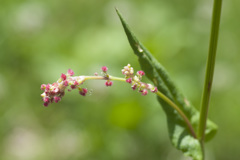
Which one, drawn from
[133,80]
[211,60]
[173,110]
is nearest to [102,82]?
[173,110]

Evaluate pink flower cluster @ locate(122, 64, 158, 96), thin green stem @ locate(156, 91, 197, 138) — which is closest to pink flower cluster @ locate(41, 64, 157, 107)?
pink flower cluster @ locate(122, 64, 158, 96)

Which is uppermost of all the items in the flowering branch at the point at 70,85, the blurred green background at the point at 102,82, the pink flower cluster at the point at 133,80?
the blurred green background at the point at 102,82

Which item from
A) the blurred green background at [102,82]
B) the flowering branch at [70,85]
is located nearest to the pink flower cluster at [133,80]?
the flowering branch at [70,85]

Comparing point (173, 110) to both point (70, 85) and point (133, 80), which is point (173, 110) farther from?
point (70, 85)

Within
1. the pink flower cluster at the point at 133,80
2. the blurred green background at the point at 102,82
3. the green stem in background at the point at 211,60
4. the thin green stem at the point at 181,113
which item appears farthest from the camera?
the blurred green background at the point at 102,82

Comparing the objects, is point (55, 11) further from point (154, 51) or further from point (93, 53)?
point (154, 51)

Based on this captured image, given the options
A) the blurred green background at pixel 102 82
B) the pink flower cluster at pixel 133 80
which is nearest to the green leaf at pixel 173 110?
the pink flower cluster at pixel 133 80

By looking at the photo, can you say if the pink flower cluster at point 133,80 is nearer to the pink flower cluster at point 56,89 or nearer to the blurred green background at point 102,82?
the pink flower cluster at point 56,89

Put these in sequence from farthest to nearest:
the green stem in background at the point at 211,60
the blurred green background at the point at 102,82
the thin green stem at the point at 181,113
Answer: the blurred green background at the point at 102,82
the thin green stem at the point at 181,113
the green stem in background at the point at 211,60

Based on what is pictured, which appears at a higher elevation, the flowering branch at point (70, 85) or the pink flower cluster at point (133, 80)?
the flowering branch at point (70, 85)

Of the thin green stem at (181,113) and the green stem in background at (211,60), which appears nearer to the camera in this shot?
the green stem in background at (211,60)
